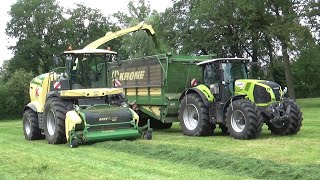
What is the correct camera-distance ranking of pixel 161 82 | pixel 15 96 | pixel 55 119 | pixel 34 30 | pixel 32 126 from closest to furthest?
pixel 55 119 < pixel 32 126 < pixel 161 82 < pixel 15 96 < pixel 34 30

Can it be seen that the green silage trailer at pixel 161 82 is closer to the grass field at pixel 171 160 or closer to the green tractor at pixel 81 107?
the green tractor at pixel 81 107

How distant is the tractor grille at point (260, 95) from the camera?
12.4m

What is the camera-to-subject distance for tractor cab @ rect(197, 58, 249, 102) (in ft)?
43.4

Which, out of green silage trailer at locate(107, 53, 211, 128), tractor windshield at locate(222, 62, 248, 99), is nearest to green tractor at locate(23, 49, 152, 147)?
green silage trailer at locate(107, 53, 211, 128)

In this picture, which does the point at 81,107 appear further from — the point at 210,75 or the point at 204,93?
the point at 210,75

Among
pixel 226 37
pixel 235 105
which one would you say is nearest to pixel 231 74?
pixel 235 105

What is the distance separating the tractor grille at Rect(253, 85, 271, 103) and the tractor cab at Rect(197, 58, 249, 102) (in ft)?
2.61

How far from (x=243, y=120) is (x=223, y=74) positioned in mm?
1700

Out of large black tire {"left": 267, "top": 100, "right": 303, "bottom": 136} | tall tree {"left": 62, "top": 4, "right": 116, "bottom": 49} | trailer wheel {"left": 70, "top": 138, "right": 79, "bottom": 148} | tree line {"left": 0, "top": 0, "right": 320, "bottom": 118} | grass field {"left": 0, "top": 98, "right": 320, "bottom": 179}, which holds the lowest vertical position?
grass field {"left": 0, "top": 98, "right": 320, "bottom": 179}

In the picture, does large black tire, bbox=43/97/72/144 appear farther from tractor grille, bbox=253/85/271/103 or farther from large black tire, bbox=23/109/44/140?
tractor grille, bbox=253/85/271/103

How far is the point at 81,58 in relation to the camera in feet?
44.4

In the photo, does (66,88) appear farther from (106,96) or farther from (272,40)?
(272,40)

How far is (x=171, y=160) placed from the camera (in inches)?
353

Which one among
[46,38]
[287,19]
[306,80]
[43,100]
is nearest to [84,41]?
[46,38]
